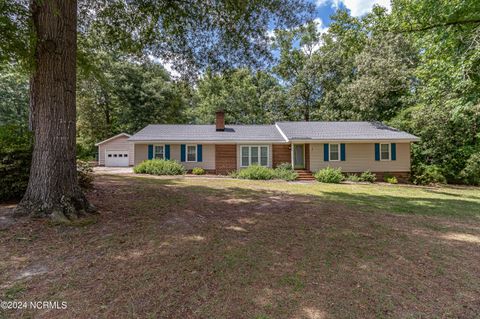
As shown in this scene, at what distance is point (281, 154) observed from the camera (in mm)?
16484

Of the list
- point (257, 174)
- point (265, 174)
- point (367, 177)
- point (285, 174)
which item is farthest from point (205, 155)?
point (367, 177)

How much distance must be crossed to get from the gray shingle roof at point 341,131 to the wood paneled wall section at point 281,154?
1.04 m

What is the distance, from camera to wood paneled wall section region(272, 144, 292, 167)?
Result: 16422mm

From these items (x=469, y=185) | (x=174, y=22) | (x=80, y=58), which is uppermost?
(x=174, y=22)

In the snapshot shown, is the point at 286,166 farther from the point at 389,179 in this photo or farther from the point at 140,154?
the point at 140,154

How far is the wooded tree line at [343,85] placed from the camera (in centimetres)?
808

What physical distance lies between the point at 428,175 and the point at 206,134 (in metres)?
14.9

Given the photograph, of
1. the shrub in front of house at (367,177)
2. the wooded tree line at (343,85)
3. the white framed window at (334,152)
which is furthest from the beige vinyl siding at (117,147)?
the shrub in front of house at (367,177)

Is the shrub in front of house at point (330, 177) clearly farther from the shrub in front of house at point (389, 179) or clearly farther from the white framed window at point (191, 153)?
the white framed window at point (191, 153)

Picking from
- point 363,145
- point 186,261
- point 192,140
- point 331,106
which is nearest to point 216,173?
point 192,140

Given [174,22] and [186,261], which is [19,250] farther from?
[174,22]

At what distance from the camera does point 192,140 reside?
16.0 m

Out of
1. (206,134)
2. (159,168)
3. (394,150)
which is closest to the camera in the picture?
(159,168)

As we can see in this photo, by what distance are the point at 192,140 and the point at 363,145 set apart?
37.2 ft
